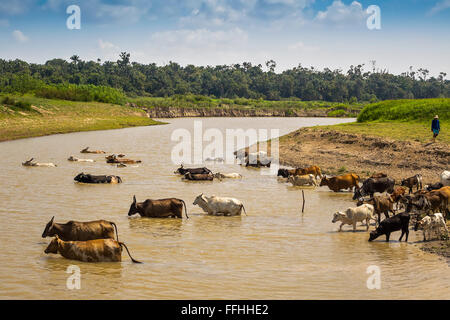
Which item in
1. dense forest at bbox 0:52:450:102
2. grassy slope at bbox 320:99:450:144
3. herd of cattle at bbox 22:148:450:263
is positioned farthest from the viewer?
dense forest at bbox 0:52:450:102

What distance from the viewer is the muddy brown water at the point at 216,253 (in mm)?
10023

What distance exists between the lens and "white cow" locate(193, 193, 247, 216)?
54.7 ft

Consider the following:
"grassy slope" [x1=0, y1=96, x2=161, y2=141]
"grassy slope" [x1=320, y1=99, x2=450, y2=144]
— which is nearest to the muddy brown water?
"grassy slope" [x1=320, y1=99, x2=450, y2=144]

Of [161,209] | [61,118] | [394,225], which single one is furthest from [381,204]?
[61,118]

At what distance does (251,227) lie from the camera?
50.0 ft

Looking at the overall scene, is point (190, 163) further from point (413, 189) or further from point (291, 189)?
point (413, 189)

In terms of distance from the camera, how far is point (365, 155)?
2878 centimetres

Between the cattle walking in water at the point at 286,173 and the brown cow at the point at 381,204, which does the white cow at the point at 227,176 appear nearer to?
the cattle walking in water at the point at 286,173

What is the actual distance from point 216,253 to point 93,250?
2.75 m

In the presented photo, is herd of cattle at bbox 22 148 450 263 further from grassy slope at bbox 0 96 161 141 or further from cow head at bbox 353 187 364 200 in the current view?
grassy slope at bbox 0 96 161 141

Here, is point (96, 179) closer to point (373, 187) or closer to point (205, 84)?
point (373, 187)

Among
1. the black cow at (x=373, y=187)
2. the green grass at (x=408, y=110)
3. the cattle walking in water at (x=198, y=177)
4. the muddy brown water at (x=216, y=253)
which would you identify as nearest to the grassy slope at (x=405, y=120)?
the green grass at (x=408, y=110)

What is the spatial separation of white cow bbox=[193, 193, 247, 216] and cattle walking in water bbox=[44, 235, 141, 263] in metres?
5.41
